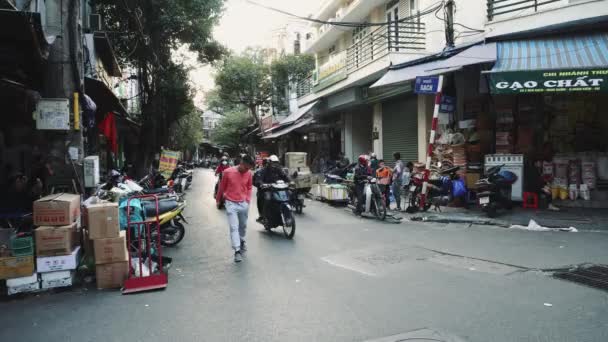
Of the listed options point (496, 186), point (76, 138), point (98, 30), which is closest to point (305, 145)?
point (98, 30)

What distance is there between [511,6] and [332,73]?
9.99m

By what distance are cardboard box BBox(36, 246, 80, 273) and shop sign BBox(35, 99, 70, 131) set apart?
7.35 ft

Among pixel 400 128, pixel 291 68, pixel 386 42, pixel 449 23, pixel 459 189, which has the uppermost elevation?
pixel 291 68

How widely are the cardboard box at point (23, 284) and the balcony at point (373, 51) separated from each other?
40.1 feet

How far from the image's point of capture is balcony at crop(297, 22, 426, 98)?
581 inches

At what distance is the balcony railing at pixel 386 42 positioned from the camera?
14.6 m

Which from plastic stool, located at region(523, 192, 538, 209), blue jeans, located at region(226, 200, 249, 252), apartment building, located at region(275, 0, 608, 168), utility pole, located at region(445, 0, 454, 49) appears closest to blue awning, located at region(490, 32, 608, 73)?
apartment building, located at region(275, 0, 608, 168)

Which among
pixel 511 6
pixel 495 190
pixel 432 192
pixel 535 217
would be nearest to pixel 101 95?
pixel 432 192

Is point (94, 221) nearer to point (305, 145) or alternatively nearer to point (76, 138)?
point (76, 138)

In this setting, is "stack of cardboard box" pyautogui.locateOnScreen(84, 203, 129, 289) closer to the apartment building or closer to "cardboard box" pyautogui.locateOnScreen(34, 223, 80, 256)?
"cardboard box" pyautogui.locateOnScreen(34, 223, 80, 256)

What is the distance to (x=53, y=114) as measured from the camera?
6.49 m

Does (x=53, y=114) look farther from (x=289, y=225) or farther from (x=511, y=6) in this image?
(x=511, y=6)

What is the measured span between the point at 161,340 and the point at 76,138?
4.56m

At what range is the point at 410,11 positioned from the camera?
53.3ft
